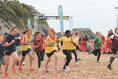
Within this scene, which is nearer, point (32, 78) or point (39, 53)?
point (32, 78)

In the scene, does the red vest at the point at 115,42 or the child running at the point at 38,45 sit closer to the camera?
the red vest at the point at 115,42

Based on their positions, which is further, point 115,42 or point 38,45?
point 38,45

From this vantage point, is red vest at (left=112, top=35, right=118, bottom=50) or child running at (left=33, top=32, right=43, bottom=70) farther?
child running at (left=33, top=32, right=43, bottom=70)

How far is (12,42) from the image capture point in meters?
7.36

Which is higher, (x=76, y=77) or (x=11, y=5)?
(x=11, y=5)

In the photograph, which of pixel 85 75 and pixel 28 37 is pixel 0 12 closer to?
pixel 28 37

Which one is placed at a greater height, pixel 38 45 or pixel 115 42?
pixel 115 42

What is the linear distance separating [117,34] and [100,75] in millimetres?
1708

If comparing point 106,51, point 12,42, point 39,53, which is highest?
point 12,42

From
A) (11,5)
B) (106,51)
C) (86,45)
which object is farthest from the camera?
(11,5)

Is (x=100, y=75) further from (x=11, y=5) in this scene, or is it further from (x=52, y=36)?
(x=11, y=5)

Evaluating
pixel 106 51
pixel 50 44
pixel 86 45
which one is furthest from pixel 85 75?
pixel 86 45

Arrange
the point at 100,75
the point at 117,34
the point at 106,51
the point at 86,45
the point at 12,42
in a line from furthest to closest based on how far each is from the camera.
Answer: the point at 86,45 < the point at 106,51 < the point at 117,34 < the point at 100,75 < the point at 12,42

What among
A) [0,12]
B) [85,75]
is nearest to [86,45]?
[0,12]
